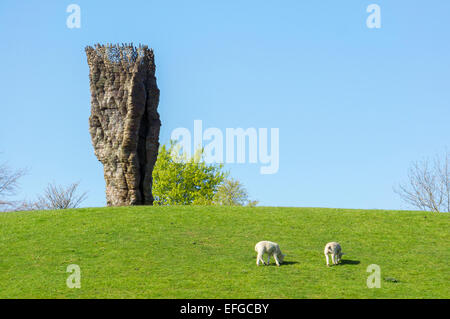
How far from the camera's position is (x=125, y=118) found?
121 ft

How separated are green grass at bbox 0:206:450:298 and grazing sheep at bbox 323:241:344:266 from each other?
473mm

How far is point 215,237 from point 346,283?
8064mm

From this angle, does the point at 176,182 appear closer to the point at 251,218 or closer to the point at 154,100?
the point at 154,100

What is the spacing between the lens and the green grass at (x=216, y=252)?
1766 centimetres

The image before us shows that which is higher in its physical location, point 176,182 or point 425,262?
point 176,182

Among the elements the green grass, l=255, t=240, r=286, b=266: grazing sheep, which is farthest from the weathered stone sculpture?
l=255, t=240, r=286, b=266: grazing sheep

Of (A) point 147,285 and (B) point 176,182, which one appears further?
(B) point 176,182

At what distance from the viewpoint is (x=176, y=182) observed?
65812 millimetres

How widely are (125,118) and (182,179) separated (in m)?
30.0

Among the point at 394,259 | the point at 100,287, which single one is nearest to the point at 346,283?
the point at 394,259

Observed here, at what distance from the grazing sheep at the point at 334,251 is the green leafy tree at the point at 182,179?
43174mm
